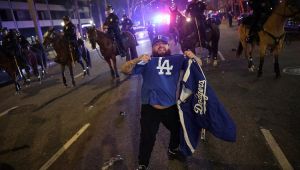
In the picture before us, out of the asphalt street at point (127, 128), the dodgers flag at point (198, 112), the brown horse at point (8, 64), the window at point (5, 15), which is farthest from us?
the window at point (5, 15)

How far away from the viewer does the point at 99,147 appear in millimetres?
6340

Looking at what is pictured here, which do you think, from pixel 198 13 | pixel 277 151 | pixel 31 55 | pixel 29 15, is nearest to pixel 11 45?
pixel 31 55

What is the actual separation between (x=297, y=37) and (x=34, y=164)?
56.6 ft

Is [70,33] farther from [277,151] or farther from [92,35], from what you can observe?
[277,151]

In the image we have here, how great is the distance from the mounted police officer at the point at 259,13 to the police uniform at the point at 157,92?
6.84 meters

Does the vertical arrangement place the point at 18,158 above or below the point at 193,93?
below

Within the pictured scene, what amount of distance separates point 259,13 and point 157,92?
299 inches

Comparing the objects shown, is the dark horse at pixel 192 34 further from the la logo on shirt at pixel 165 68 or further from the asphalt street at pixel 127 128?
the la logo on shirt at pixel 165 68

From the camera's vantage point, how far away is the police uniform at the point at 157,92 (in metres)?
4.55

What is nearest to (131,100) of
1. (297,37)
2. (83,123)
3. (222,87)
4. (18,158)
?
(83,123)

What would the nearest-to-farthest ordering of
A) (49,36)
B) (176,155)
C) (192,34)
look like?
(176,155), (192,34), (49,36)

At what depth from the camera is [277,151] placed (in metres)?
5.14

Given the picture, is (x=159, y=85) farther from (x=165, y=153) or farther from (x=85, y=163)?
(x=85, y=163)

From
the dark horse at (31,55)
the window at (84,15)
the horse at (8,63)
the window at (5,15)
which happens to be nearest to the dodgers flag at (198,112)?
the horse at (8,63)
